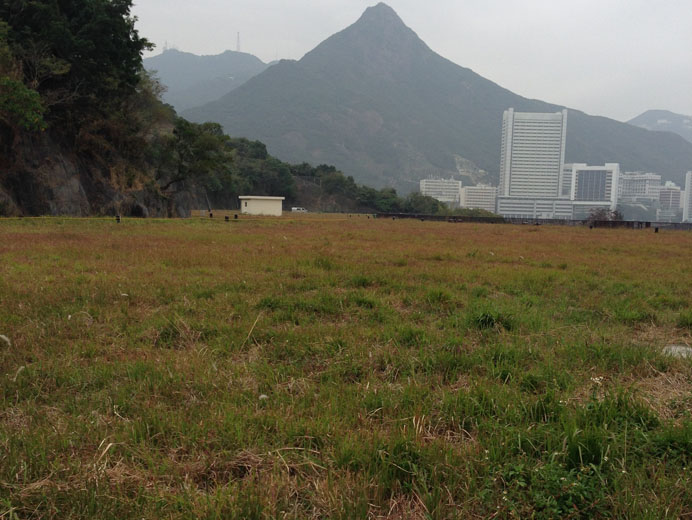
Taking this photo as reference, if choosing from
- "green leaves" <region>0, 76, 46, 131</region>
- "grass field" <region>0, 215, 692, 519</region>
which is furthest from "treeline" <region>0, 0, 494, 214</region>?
"grass field" <region>0, 215, 692, 519</region>

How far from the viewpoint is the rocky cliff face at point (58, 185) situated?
98.5ft

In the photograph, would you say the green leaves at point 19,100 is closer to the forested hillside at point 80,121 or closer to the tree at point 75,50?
the forested hillside at point 80,121

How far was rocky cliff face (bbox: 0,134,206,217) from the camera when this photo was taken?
30.0 meters

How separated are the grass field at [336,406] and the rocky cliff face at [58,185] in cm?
3018

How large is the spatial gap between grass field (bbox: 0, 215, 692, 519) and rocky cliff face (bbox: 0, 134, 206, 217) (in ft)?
99.0

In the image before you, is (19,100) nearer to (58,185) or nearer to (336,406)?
(58,185)

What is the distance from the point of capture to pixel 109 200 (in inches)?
1475

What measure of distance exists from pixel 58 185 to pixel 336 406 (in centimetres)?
3800

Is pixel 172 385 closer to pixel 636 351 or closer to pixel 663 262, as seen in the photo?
pixel 636 351

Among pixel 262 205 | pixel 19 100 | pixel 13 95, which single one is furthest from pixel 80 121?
pixel 262 205

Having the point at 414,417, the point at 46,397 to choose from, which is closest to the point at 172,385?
the point at 46,397

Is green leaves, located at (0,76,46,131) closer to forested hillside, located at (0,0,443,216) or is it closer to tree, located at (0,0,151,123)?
forested hillside, located at (0,0,443,216)

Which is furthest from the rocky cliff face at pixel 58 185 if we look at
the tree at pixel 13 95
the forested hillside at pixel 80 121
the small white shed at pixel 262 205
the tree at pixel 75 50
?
the small white shed at pixel 262 205

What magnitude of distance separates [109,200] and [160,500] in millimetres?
41544
